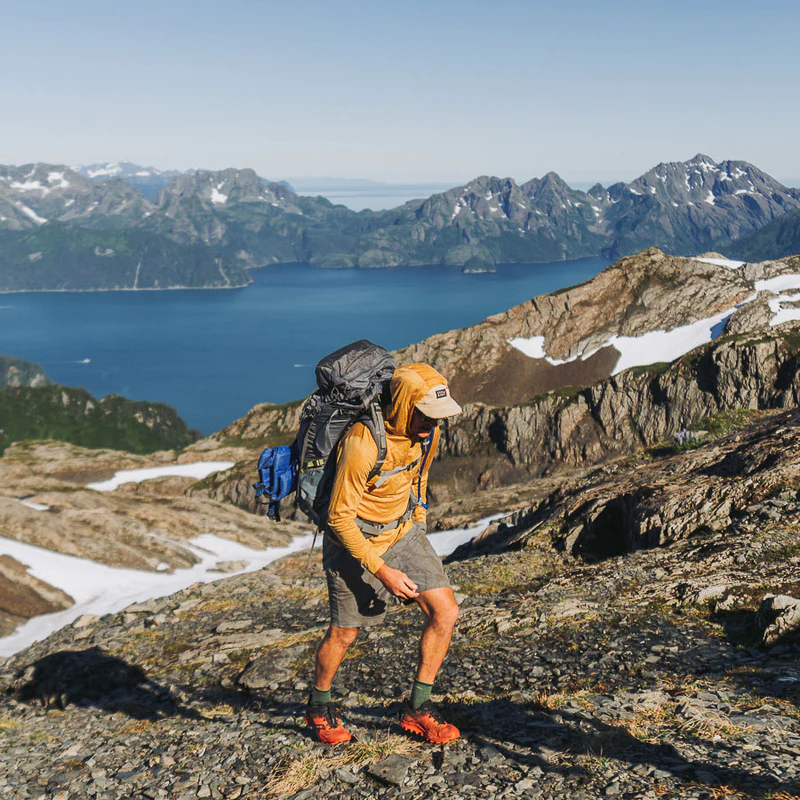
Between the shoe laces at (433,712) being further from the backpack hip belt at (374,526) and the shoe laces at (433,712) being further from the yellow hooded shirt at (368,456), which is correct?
the backpack hip belt at (374,526)

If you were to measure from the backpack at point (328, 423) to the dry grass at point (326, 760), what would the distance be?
98.1 inches

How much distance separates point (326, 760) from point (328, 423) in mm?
3620

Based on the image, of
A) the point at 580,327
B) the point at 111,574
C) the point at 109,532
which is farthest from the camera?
the point at 580,327

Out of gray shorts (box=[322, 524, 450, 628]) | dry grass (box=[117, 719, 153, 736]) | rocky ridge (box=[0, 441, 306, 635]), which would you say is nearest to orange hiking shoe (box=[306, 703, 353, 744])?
gray shorts (box=[322, 524, 450, 628])

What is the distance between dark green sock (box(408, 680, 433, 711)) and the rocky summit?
42 centimetres

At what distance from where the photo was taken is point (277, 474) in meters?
7.21

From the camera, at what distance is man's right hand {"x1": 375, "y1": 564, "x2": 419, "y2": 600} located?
6.55 m

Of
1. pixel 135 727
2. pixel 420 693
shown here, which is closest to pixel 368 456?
pixel 420 693

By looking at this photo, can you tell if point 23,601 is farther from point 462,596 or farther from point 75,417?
point 75,417

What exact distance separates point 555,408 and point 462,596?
3639 inches

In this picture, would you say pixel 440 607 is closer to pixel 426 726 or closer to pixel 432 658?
pixel 432 658

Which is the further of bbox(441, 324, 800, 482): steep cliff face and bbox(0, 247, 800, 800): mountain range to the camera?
bbox(441, 324, 800, 482): steep cliff face

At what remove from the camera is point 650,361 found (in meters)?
122

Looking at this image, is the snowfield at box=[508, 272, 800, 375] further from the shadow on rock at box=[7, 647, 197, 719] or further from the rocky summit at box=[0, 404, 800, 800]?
the shadow on rock at box=[7, 647, 197, 719]
